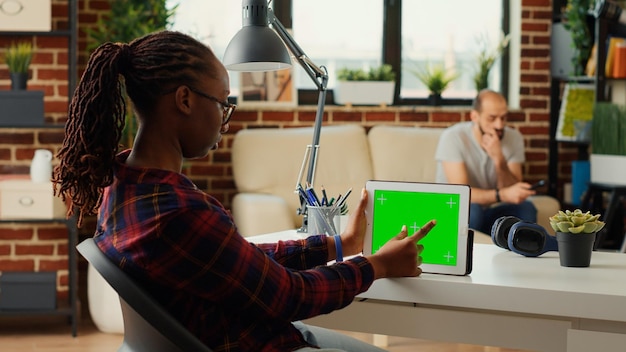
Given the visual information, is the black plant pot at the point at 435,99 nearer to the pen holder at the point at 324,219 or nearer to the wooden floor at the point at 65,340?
the wooden floor at the point at 65,340

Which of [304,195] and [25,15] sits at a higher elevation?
[25,15]

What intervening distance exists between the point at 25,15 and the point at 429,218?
112 inches

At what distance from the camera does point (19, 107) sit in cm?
430

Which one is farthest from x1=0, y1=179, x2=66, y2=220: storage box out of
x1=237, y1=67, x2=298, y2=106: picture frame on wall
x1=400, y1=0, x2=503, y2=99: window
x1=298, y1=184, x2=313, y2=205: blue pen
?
x1=400, y1=0, x2=503, y2=99: window

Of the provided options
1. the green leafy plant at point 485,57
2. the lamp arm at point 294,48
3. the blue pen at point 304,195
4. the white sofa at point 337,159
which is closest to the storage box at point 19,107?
the white sofa at point 337,159

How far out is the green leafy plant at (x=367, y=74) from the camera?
5.43 metres

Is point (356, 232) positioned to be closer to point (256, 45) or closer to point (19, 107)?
point (256, 45)

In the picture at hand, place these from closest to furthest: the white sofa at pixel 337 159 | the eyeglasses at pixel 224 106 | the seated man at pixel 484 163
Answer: the eyeglasses at pixel 224 106 → the seated man at pixel 484 163 → the white sofa at pixel 337 159

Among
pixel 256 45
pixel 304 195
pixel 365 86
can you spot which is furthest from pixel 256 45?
pixel 365 86

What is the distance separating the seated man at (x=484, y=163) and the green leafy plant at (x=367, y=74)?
66 centimetres

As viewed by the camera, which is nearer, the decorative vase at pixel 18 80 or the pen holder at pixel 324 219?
the pen holder at pixel 324 219

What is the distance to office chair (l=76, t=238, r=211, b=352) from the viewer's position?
1.52 meters

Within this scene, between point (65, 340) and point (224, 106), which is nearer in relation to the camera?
point (224, 106)

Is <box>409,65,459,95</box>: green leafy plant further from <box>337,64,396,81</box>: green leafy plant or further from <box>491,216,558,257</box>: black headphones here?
<box>491,216,558,257</box>: black headphones
